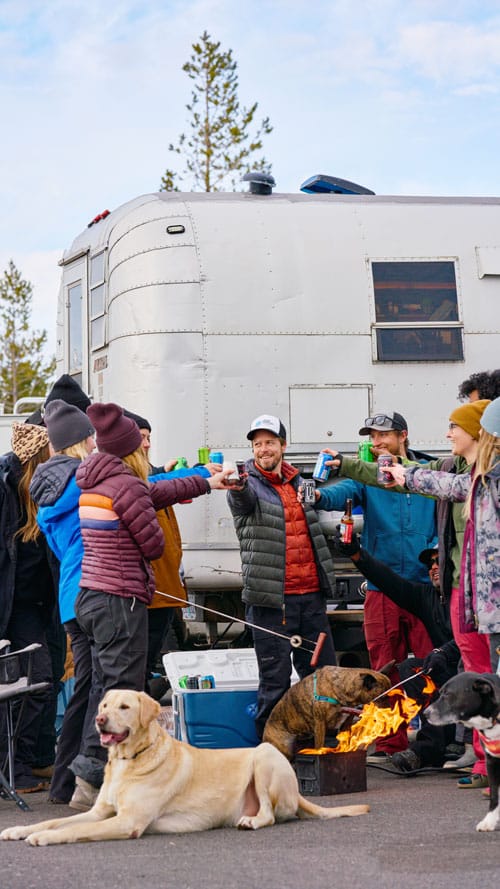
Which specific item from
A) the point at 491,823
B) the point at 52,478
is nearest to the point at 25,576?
the point at 52,478

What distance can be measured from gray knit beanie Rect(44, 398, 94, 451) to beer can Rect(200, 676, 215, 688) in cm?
154

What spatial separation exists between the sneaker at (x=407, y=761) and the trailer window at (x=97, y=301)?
4.12 meters

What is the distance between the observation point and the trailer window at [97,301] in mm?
9477

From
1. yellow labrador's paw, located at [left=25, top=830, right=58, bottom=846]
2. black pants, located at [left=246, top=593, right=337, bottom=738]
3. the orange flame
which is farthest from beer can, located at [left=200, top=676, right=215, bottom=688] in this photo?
yellow labrador's paw, located at [left=25, top=830, right=58, bottom=846]

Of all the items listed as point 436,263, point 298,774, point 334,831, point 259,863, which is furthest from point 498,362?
point 259,863

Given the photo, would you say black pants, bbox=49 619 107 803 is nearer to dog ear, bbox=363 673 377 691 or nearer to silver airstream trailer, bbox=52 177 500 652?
dog ear, bbox=363 673 377 691

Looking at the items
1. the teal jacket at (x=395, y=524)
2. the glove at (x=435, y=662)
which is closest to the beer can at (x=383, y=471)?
the teal jacket at (x=395, y=524)

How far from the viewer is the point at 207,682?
270 inches

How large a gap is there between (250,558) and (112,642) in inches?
53.8

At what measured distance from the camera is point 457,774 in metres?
6.72

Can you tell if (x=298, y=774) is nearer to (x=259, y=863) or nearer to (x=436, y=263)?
(x=259, y=863)

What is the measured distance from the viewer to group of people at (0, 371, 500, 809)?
5.77 m

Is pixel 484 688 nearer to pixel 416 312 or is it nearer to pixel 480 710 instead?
pixel 480 710

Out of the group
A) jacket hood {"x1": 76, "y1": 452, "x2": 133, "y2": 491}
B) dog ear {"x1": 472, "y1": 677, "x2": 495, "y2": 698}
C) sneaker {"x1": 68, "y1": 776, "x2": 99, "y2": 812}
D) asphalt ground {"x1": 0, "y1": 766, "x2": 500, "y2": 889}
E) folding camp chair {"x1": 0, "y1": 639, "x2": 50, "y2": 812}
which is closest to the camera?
asphalt ground {"x1": 0, "y1": 766, "x2": 500, "y2": 889}
